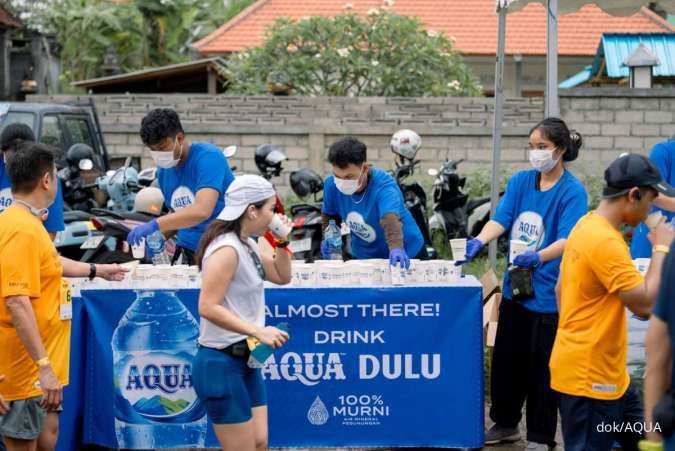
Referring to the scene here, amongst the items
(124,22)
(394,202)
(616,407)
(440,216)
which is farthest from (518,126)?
(124,22)

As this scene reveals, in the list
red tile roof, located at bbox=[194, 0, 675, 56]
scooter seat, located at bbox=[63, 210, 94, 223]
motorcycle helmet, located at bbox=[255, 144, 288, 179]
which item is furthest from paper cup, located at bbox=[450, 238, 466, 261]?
red tile roof, located at bbox=[194, 0, 675, 56]

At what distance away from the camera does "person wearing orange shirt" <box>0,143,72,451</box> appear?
15.9 feet

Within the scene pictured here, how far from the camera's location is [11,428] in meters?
4.95

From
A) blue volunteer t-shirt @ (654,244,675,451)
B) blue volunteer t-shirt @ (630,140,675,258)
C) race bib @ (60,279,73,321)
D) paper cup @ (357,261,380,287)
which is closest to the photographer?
blue volunteer t-shirt @ (654,244,675,451)

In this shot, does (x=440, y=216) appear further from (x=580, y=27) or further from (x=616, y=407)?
(x=580, y=27)

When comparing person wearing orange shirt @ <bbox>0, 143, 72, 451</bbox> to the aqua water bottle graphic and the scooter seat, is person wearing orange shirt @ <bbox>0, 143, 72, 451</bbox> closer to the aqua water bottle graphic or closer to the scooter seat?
the aqua water bottle graphic

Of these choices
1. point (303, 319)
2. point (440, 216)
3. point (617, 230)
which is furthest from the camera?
point (440, 216)

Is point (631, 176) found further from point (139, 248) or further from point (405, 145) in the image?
point (405, 145)

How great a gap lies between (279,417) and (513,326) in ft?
4.77

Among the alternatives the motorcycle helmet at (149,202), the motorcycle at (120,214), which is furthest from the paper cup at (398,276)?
the motorcycle helmet at (149,202)

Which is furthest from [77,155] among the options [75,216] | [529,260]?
[529,260]

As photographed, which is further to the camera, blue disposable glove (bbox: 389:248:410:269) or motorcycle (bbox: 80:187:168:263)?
motorcycle (bbox: 80:187:168:263)

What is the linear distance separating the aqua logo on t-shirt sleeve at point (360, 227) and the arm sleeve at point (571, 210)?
1.38m

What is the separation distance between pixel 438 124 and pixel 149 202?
6521 mm
